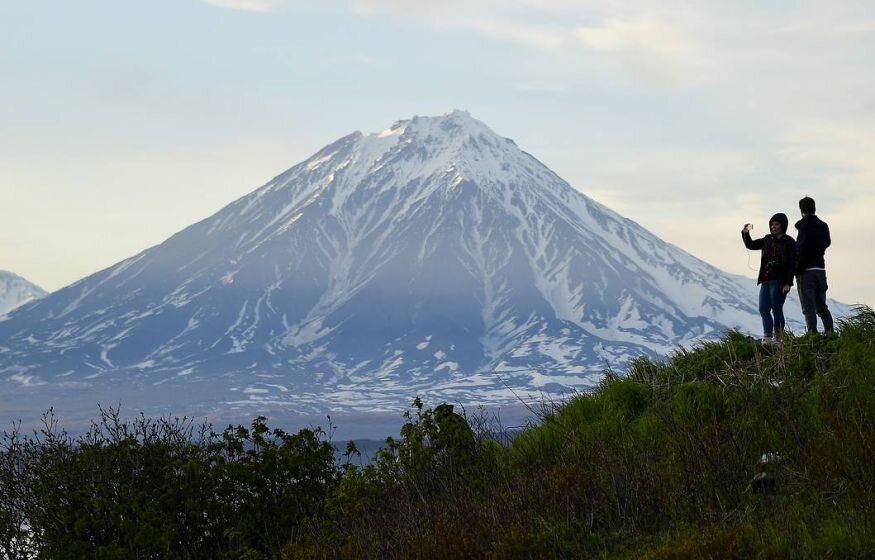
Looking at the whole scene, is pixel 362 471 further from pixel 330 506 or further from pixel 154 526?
pixel 154 526

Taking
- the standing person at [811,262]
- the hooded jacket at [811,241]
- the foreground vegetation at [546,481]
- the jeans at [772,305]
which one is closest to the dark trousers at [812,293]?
the standing person at [811,262]

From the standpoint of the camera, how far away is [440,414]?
15914mm

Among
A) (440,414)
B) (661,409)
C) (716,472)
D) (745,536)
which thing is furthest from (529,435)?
(745,536)

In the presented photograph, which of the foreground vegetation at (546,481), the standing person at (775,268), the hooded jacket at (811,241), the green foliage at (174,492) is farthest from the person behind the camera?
the standing person at (775,268)

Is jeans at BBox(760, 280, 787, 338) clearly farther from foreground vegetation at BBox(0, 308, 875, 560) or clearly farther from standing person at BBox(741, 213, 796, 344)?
foreground vegetation at BBox(0, 308, 875, 560)

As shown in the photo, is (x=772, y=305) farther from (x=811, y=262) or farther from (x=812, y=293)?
(x=811, y=262)

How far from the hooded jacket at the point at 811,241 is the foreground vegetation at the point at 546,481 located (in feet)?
5.28

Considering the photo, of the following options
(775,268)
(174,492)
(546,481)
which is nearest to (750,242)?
(775,268)

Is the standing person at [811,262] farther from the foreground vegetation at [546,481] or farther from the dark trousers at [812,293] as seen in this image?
the foreground vegetation at [546,481]

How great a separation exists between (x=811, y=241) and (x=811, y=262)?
358 mm

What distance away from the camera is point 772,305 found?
18938 mm

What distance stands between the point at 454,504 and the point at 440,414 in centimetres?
335

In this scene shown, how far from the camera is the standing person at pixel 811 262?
18.4 metres

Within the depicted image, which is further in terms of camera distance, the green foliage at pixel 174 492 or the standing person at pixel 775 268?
the standing person at pixel 775 268
